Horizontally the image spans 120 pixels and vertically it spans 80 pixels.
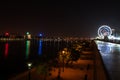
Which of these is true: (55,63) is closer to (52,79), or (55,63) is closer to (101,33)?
(52,79)

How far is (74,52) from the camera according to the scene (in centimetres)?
3669

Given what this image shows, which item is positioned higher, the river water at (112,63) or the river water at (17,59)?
the river water at (112,63)

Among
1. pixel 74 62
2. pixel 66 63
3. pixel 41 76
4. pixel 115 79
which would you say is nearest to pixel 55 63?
pixel 66 63

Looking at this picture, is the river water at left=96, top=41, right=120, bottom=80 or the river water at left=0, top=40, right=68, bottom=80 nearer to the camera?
the river water at left=96, top=41, right=120, bottom=80

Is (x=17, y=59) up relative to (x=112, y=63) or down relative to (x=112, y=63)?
down

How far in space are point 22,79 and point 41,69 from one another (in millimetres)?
2586

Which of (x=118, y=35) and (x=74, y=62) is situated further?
(x=118, y=35)

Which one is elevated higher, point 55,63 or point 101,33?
point 101,33

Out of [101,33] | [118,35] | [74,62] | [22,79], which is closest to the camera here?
[22,79]

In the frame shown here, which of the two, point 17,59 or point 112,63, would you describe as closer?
point 112,63

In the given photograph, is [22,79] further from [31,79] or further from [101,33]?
[101,33]

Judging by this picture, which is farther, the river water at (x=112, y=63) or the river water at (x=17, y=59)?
the river water at (x=17, y=59)

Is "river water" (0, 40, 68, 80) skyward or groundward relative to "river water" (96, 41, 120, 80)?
groundward

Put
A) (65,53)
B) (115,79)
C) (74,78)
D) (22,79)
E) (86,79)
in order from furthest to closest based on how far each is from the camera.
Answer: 1. (65,53)
2. (22,79)
3. (74,78)
4. (86,79)
5. (115,79)
